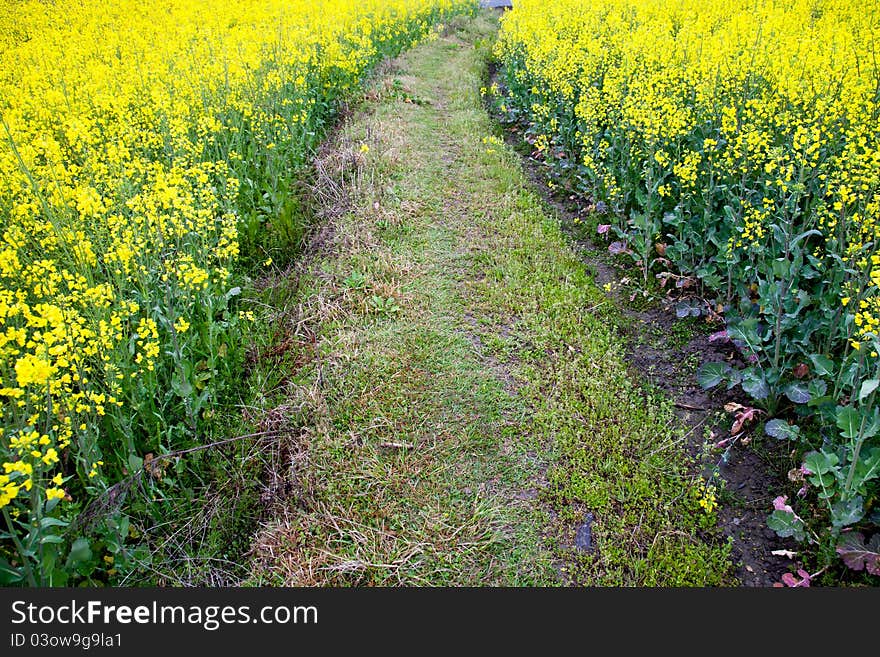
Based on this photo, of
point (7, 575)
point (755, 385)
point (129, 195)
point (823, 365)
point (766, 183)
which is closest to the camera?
point (7, 575)

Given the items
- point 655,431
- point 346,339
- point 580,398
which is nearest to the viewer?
point 655,431

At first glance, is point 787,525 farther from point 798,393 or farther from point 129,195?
point 129,195

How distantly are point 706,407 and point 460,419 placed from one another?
1.60 meters

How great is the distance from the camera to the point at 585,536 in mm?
3055

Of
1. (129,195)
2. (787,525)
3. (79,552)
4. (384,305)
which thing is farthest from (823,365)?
(129,195)

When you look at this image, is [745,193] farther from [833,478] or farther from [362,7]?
[362,7]

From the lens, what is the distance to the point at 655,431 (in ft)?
12.0

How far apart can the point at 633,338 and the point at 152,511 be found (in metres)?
3.43

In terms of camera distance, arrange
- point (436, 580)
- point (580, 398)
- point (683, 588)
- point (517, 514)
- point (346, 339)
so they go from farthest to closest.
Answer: point (346, 339) → point (580, 398) → point (517, 514) → point (436, 580) → point (683, 588)

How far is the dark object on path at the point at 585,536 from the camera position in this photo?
9.86ft

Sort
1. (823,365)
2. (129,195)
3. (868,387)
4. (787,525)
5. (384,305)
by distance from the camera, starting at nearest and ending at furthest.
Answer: (868,387) → (787,525) → (823,365) → (129,195) → (384,305)

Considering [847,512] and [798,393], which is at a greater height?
[798,393]

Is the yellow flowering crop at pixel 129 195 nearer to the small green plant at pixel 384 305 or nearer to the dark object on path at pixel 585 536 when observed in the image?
the small green plant at pixel 384 305

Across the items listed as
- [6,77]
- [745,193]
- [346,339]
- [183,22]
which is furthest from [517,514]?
[183,22]
